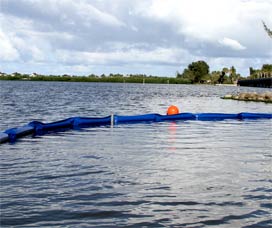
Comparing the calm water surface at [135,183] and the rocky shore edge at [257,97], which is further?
the rocky shore edge at [257,97]

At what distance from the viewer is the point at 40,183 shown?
10664mm

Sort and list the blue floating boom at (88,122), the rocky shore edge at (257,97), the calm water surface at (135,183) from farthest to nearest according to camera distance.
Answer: the rocky shore edge at (257,97), the blue floating boom at (88,122), the calm water surface at (135,183)

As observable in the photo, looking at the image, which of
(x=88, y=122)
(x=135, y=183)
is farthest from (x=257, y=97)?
(x=135, y=183)

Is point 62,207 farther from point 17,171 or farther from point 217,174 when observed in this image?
point 217,174

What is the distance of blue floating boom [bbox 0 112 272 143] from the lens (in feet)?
61.9

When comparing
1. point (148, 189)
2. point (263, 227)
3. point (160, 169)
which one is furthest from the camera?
point (160, 169)

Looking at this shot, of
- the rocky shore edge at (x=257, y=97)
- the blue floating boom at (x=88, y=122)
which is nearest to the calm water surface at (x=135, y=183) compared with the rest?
the blue floating boom at (x=88, y=122)

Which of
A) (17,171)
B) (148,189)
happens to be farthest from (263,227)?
(17,171)

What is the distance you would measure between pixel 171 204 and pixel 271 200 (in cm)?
217

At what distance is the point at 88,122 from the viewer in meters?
25.5

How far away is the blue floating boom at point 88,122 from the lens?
18.9m

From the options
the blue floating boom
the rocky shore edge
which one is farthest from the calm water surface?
the rocky shore edge

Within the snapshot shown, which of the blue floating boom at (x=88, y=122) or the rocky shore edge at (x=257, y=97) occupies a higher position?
the rocky shore edge at (x=257, y=97)

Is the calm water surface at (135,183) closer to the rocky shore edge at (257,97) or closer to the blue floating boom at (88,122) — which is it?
the blue floating boom at (88,122)
